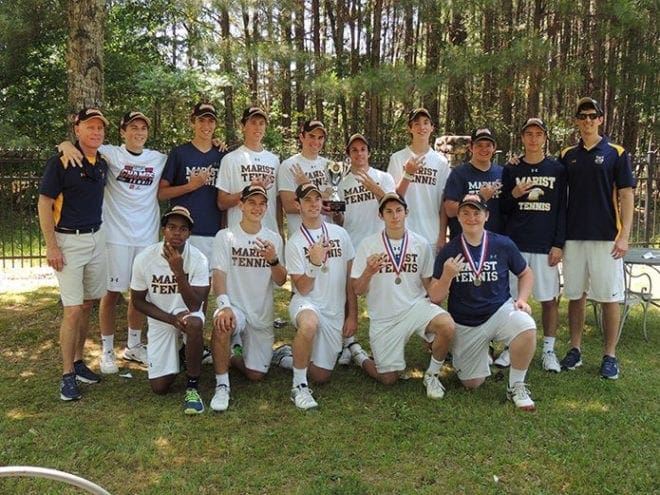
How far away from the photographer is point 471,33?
736 inches

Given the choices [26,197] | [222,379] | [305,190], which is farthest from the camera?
[26,197]

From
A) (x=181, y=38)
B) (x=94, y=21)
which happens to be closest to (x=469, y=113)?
(x=181, y=38)

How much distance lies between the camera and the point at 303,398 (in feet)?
14.9

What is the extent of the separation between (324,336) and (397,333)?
0.61m

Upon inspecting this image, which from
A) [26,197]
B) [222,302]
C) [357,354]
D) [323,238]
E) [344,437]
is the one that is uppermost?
[26,197]

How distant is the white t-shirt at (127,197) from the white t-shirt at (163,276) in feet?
1.58

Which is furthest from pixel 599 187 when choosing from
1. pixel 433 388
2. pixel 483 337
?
pixel 433 388

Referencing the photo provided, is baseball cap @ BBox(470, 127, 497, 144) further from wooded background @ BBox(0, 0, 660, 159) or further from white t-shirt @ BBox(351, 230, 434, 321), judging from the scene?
wooded background @ BBox(0, 0, 660, 159)

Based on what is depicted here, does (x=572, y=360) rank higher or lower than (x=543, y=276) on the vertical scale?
lower

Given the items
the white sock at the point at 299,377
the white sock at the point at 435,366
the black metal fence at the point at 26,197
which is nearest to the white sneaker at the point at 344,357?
the white sock at the point at 299,377

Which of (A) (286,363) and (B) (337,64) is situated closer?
(A) (286,363)

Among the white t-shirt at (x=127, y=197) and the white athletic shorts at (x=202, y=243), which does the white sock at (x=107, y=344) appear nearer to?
the white t-shirt at (x=127, y=197)

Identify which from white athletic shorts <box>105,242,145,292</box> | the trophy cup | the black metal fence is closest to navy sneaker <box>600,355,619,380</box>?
the trophy cup

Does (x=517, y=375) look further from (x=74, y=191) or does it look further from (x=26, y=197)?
(x=26, y=197)
